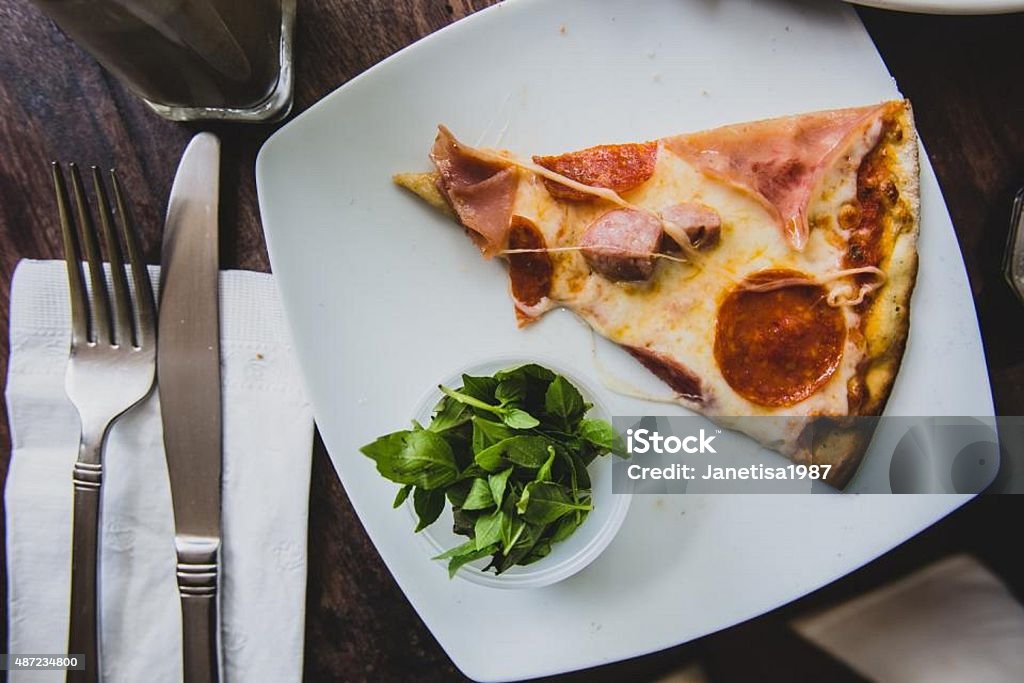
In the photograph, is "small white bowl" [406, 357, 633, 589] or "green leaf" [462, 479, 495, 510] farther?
"small white bowl" [406, 357, 633, 589]

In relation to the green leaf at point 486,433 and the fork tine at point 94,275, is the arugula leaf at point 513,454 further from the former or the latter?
the fork tine at point 94,275

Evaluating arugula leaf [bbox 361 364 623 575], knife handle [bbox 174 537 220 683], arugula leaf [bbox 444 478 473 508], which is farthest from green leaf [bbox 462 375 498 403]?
knife handle [bbox 174 537 220 683]

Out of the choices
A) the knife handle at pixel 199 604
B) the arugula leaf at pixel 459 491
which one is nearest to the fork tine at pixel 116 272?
the knife handle at pixel 199 604

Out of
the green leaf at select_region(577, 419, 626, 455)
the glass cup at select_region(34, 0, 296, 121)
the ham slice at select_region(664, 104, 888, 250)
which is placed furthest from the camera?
the ham slice at select_region(664, 104, 888, 250)

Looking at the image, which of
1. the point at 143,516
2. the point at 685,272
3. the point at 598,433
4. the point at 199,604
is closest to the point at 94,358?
the point at 143,516

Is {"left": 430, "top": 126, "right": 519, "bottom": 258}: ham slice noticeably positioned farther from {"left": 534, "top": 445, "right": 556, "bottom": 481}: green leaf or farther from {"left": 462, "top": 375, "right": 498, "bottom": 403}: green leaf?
{"left": 534, "top": 445, "right": 556, "bottom": 481}: green leaf

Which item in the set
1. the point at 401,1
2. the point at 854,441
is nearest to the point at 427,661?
the point at 854,441
